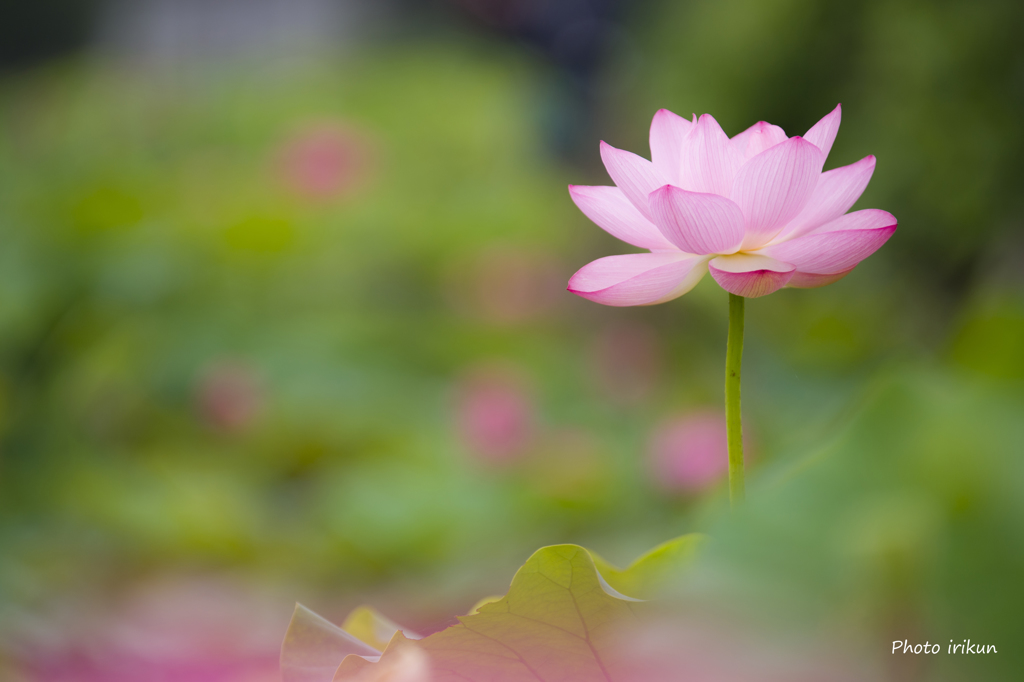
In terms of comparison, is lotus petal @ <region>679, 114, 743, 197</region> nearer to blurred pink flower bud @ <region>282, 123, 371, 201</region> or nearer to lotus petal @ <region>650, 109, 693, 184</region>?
lotus petal @ <region>650, 109, 693, 184</region>

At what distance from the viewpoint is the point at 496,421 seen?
1.31 metres

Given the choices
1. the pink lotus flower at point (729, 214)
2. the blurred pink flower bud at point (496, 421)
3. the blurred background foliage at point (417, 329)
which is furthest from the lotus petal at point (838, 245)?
the blurred pink flower bud at point (496, 421)

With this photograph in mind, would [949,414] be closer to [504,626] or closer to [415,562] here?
[504,626]

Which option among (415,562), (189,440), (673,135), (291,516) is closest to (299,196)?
(189,440)

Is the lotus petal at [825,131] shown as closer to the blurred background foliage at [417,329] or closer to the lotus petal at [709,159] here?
the lotus petal at [709,159]

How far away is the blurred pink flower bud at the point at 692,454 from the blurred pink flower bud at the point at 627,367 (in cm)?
63

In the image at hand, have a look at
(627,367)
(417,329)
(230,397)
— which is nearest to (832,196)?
(230,397)

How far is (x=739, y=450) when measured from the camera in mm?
170

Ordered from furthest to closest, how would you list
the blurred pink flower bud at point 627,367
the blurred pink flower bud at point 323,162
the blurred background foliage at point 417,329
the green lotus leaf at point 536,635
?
the blurred pink flower bud at point 323,162 → the blurred pink flower bud at point 627,367 → the blurred background foliage at point 417,329 → the green lotus leaf at point 536,635

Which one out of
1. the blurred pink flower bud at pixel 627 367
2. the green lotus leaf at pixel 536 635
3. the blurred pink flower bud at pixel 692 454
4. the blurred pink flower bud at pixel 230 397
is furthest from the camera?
the blurred pink flower bud at pixel 627 367

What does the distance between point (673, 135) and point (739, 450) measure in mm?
72

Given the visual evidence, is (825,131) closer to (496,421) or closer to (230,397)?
(496,421)

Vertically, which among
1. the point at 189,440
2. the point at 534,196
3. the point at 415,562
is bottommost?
the point at 415,562

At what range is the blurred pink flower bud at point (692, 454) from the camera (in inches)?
40.3
